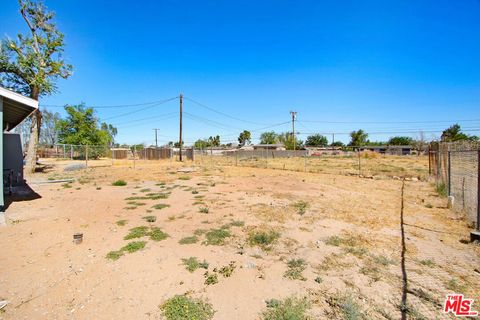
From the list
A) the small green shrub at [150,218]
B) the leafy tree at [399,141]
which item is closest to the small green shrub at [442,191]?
the small green shrub at [150,218]

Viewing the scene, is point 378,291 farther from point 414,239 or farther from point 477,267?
point 414,239

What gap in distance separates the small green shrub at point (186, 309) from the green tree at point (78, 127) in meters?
46.3

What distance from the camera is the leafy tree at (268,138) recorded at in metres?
91.6

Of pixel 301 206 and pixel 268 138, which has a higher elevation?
pixel 268 138

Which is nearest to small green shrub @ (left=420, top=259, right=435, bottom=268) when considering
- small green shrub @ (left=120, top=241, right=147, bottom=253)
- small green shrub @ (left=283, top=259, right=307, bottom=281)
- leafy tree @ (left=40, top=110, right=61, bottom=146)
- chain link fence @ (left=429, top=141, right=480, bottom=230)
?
small green shrub @ (left=283, top=259, right=307, bottom=281)

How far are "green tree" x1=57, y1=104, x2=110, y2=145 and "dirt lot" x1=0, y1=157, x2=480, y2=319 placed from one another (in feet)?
129

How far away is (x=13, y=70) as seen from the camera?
1547cm

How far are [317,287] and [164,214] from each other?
485cm

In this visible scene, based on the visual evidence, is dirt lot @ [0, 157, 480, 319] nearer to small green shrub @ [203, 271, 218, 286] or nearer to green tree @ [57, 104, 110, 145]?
small green shrub @ [203, 271, 218, 286]

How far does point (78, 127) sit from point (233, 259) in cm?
4743

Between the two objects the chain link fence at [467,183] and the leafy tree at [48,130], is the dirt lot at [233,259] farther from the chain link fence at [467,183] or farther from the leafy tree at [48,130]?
the leafy tree at [48,130]

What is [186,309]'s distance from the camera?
2.82 meters

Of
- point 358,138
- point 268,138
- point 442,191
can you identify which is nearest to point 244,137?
A: point 268,138

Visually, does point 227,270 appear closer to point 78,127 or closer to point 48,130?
point 78,127
